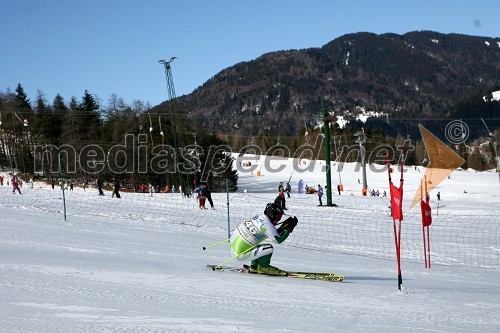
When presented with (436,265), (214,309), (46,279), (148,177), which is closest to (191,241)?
(436,265)

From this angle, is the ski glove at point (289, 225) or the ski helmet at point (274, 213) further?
the ski helmet at point (274, 213)

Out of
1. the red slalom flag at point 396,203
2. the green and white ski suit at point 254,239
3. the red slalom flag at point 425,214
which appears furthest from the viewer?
the red slalom flag at point 425,214

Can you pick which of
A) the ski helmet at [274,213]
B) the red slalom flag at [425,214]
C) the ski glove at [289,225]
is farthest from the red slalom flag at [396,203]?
the red slalom flag at [425,214]

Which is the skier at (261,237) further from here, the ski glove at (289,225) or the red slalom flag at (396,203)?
the red slalom flag at (396,203)

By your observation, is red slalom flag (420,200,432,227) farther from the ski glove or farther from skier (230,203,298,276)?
the ski glove

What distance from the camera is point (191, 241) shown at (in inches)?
534

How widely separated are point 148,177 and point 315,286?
47630mm

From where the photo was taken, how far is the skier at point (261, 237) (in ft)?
26.8

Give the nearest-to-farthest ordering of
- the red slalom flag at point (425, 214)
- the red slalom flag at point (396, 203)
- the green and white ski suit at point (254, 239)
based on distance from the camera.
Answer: the red slalom flag at point (396, 203) → the green and white ski suit at point (254, 239) → the red slalom flag at point (425, 214)

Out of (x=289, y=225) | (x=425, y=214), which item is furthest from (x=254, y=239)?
(x=425, y=214)

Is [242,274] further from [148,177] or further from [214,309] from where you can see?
[148,177]

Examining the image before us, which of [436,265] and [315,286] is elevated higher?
[315,286]

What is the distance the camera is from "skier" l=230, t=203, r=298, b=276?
322 inches

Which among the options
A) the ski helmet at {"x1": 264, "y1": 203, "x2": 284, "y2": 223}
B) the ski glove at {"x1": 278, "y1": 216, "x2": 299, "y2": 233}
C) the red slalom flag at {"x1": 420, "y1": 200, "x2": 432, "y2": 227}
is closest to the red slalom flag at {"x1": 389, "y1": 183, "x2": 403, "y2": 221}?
the ski glove at {"x1": 278, "y1": 216, "x2": 299, "y2": 233}
